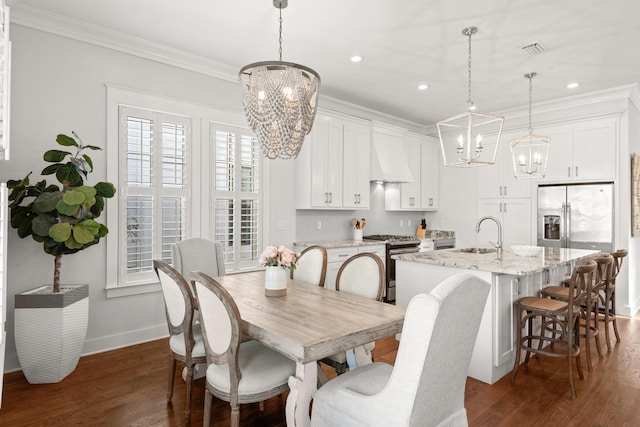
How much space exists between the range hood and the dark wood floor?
3.00 m

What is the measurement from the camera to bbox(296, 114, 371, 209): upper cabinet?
4.84 metres

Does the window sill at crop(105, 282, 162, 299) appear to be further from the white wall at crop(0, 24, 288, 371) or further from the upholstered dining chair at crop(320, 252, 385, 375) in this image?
the upholstered dining chair at crop(320, 252, 385, 375)

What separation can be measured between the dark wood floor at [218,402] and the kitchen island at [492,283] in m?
0.17

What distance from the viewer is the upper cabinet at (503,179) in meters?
5.64

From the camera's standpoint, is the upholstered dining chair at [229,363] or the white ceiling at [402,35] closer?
the upholstered dining chair at [229,363]

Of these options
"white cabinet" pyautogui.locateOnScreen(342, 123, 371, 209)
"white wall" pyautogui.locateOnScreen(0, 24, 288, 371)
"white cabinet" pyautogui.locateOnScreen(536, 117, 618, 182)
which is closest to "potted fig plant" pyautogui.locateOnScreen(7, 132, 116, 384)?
"white wall" pyautogui.locateOnScreen(0, 24, 288, 371)

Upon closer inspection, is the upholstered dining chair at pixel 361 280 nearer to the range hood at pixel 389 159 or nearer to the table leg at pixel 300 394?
the table leg at pixel 300 394

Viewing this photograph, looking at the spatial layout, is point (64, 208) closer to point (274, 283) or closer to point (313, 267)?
point (274, 283)

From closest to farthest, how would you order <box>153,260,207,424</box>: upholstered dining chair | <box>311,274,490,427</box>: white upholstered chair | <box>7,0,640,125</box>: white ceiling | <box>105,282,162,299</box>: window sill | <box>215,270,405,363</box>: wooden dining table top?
<box>311,274,490,427</box>: white upholstered chair < <box>215,270,405,363</box>: wooden dining table top < <box>153,260,207,424</box>: upholstered dining chair < <box>7,0,640,125</box>: white ceiling < <box>105,282,162,299</box>: window sill

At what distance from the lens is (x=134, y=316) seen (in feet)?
11.9

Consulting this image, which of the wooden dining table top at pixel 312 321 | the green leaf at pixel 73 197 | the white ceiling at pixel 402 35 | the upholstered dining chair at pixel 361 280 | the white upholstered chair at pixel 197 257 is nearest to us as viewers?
the wooden dining table top at pixel 312 321

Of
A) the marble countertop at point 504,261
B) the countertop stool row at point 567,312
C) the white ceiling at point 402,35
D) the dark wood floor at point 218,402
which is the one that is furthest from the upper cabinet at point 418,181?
the dark wood floor at point 218,402

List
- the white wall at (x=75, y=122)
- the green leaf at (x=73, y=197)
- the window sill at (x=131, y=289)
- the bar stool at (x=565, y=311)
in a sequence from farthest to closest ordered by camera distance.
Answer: the window sill at (x=131, y=289) → the white wall at (x=75, y=122) → the bar stool at (x=565, y=311) → the green leaf at (x=73, y=197)

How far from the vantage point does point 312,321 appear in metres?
1.96
